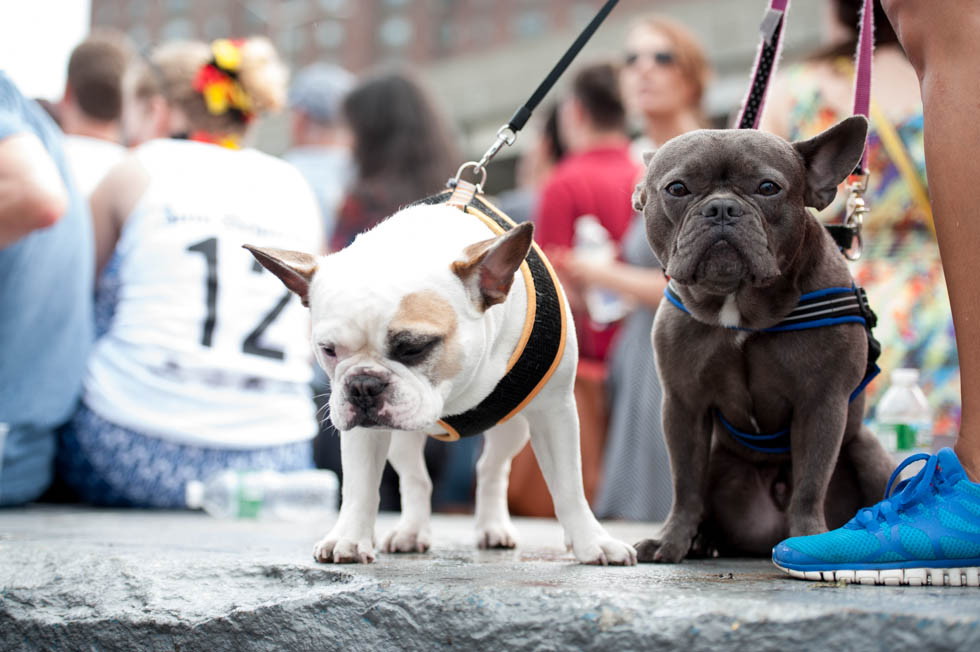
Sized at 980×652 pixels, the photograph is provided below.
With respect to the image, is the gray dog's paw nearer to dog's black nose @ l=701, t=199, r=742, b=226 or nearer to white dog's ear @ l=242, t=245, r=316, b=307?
dog's black nose @ l=701, t=199, r=742, b=226

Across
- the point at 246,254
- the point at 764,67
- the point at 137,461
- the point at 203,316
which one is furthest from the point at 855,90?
the point at 137,461

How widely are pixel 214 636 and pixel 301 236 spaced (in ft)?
7.98

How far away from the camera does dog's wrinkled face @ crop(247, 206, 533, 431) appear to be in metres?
2.00

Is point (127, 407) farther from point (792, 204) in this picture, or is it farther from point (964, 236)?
point (964, 236)

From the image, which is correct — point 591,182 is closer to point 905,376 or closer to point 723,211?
point 905,376

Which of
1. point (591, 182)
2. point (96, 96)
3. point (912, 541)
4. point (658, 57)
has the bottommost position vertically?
point (912, 541)

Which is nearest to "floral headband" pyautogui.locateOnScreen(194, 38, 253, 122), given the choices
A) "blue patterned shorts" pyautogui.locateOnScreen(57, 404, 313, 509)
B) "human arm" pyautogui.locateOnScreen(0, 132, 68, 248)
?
"human arm" pyautogui.locateOnScreen(0, 132, 68, 248)

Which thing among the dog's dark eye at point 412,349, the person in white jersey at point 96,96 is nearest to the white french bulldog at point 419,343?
the dog's dark eye at point 412,349

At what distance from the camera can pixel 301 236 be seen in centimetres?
→ 415

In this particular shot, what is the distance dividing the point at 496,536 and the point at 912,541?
1.22 metres

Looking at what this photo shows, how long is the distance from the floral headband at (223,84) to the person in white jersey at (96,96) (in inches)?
32.2

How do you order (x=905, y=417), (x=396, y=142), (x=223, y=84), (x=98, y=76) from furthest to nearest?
1. (x=98, y=76)
2. (x=396, y=142)
3. (x=223, y=84)
4. (x=905, y=417)

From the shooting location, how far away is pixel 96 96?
513 centimetres

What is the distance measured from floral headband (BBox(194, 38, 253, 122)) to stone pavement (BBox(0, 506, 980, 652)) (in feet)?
7.92
